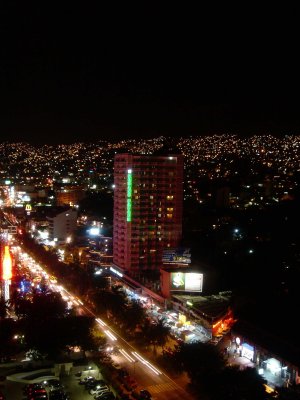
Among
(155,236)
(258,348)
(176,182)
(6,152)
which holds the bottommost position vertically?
(258,348)

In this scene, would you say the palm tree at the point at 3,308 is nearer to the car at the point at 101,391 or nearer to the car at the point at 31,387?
the car at the point at 31,387

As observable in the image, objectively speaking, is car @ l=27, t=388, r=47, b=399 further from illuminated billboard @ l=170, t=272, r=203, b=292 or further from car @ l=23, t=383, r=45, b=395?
illuminated billboard @ l=170, t=272, r=203, b=292

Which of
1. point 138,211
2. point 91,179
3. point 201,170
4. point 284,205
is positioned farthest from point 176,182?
point 91,179

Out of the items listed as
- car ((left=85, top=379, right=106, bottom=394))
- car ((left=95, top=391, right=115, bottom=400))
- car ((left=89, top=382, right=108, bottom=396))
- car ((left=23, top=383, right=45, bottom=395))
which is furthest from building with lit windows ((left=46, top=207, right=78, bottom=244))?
car ((left=95, top=391, right=115, bottom=400))

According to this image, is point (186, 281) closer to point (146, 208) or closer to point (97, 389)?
point (146, 208)

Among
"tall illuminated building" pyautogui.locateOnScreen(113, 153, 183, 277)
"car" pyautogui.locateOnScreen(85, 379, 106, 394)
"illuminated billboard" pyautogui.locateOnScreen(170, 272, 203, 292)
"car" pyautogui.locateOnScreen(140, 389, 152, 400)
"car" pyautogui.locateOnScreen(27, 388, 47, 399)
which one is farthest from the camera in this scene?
"tall illuminated building" pyautogui.locateOnScreen(113, 153, 183, 277)

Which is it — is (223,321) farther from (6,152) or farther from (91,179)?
(6,152)

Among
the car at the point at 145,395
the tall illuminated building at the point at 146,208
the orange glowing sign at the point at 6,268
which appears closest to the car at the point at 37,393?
the car at the point at 145,395
